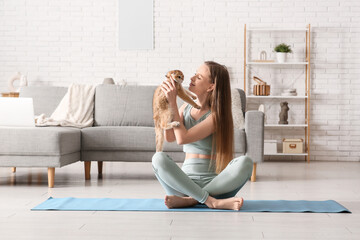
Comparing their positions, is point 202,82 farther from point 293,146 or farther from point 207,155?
point 293,146

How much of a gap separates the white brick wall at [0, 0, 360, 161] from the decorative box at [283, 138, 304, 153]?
298 millimetres

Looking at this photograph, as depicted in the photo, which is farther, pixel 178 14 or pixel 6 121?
pixel 178 14

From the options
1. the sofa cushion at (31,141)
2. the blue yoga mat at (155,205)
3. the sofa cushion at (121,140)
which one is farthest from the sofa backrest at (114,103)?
the blue yoga mat at (155,205)

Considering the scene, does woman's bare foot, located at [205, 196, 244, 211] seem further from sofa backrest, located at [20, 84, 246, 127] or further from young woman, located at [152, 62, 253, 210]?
sofa backrest, located at [20, 84, 246, 127]

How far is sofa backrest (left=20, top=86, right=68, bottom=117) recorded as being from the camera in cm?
505

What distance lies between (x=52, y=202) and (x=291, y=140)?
3803 mm

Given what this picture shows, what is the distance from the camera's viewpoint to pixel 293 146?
6234mm

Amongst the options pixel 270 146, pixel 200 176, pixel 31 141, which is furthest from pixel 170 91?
pixel 270 146

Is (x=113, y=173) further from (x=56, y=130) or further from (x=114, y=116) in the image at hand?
(x=56, y=130)

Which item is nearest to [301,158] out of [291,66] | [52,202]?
[291,66]

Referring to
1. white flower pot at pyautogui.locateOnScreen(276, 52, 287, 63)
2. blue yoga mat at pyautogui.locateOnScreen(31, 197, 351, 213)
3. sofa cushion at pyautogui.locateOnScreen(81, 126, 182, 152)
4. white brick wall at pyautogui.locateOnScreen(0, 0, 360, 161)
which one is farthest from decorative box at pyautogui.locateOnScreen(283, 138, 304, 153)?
blue yoga mat at pyautogui.locateOnScreen(31, 197, 351, 213)

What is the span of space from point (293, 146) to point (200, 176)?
3648 mm

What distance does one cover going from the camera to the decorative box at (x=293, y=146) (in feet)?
20.4

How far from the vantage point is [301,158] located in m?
6.42
